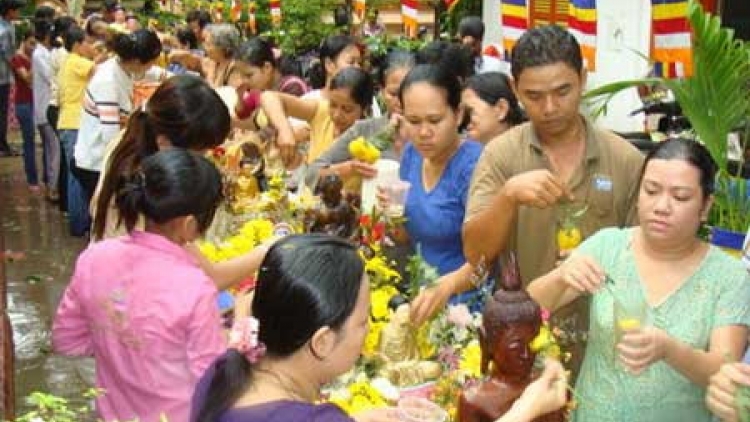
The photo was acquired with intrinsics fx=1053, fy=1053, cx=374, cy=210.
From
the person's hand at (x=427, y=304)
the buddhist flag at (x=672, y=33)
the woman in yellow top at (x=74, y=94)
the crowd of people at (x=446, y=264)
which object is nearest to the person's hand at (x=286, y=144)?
the crowd of people at (x=446, y=264)

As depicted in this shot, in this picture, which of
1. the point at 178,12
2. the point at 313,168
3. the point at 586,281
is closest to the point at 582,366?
the point at 586,281

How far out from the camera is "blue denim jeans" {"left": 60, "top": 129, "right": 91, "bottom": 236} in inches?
304

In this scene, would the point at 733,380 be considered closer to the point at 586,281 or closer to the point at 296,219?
the point at 586,281

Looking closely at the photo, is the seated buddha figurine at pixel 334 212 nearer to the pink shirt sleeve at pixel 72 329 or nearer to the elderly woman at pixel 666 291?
the pink shirt sleeve at pixel 72 329

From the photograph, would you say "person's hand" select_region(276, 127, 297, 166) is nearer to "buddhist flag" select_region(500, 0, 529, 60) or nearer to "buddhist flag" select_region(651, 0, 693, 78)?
"buddhist flag" select_region(651, 0, 693, 78)

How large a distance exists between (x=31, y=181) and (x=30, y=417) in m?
8.35

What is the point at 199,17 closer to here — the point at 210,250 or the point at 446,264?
the point at 210,250

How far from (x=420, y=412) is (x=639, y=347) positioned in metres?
0.44

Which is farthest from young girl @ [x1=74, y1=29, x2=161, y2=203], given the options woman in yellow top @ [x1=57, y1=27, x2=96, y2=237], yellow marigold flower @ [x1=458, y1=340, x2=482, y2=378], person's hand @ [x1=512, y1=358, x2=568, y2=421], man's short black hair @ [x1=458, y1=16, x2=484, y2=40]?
person's hand @ [x1=512, y1=358, x2=568, y2=421]

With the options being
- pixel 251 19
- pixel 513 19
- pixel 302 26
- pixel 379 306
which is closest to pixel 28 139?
pixel 251 19

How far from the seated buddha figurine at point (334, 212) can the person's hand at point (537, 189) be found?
0.92 meters

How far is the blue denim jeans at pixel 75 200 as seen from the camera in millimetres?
7711

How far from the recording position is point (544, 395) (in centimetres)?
180

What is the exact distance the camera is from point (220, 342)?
2549 mm
